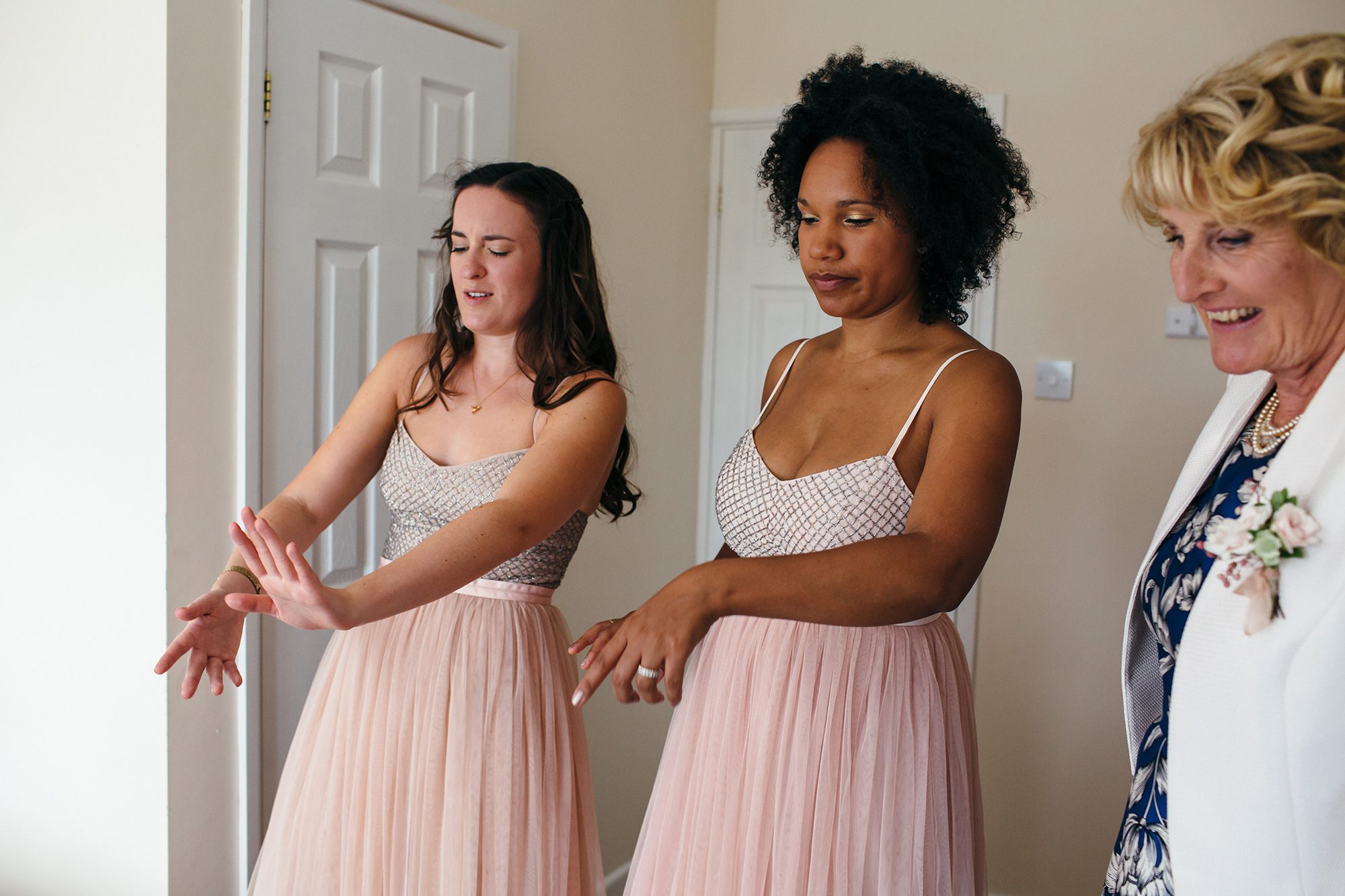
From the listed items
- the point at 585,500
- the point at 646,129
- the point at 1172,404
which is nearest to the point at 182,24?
the point at 585,500

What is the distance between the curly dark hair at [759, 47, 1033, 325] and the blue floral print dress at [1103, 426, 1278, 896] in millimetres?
474

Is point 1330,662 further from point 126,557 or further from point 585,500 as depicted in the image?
point 126,557

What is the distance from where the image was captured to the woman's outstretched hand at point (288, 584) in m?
1.36

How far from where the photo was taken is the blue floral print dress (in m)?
1.16

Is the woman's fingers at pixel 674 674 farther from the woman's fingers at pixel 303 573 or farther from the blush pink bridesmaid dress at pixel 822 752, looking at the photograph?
the woman's fingers at pixel 303 573

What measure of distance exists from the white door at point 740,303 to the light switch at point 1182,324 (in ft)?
3.17

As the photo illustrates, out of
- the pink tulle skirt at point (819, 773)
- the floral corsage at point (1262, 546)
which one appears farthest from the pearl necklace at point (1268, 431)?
the pink tulle skirt at point (819, 773)

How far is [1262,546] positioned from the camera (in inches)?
38.4

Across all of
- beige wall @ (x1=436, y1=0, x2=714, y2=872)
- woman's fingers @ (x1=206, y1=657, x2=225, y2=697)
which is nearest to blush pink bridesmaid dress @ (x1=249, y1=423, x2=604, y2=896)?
woman's fingers @ (x1=206, y1=657, x2=225, y2=697)

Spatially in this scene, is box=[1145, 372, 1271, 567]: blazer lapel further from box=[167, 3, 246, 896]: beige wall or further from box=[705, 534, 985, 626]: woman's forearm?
box=[167, 3, 246, 896]: beige wall

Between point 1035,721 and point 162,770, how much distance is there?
7.55 ft

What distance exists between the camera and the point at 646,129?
322 cm

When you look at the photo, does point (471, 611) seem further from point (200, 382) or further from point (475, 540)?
point (200, 382)

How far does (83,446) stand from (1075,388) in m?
2.44
